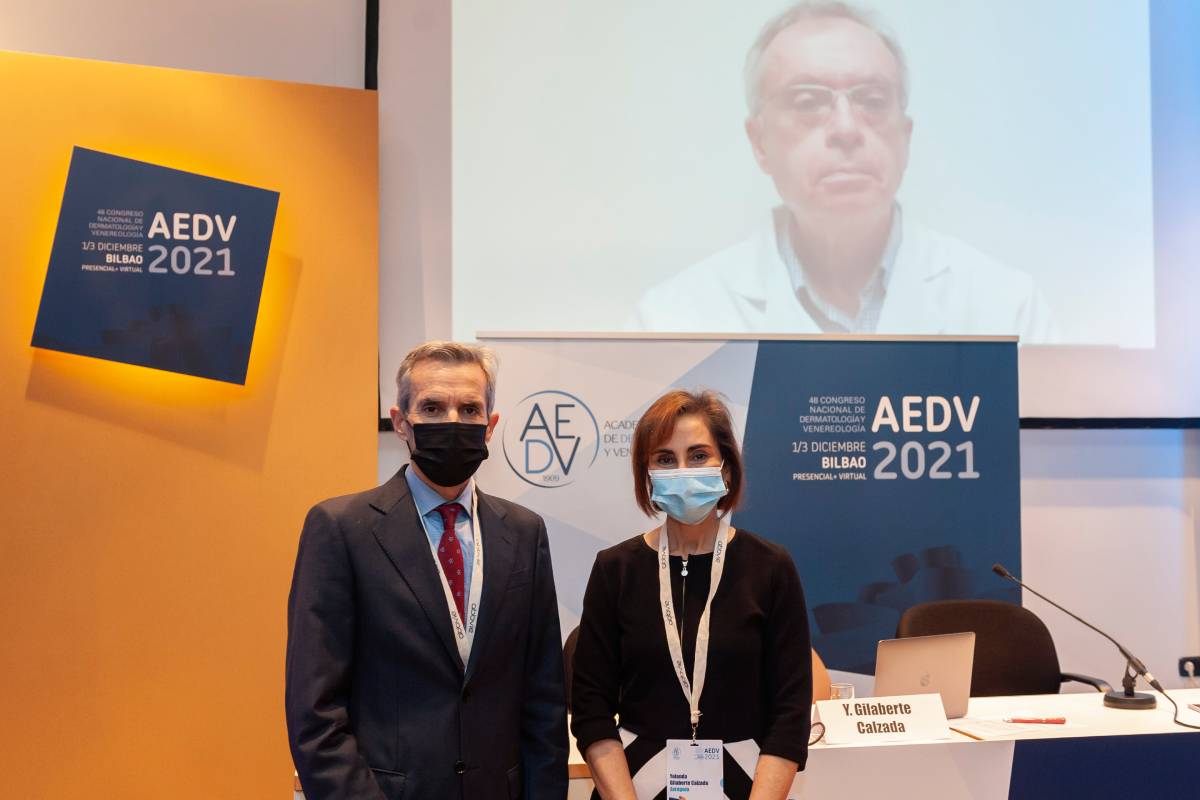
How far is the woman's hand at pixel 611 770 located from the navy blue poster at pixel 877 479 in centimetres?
206

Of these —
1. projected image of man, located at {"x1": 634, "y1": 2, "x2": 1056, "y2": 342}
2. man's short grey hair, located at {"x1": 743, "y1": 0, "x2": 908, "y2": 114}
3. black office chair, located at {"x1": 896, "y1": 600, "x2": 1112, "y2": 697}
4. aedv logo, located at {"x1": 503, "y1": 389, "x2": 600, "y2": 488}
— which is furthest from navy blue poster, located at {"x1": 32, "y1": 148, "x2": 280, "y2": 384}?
black office chair, located at {"x1": 896, "y1": 600, "x2": 1112, "y2": 697}

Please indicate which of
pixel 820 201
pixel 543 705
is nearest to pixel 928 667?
pixel 543 705

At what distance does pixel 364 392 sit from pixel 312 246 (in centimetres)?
58

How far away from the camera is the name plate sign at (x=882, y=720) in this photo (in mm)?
2543

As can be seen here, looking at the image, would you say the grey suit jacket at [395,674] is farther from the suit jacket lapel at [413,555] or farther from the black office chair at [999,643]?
the black office chair at [999,643]

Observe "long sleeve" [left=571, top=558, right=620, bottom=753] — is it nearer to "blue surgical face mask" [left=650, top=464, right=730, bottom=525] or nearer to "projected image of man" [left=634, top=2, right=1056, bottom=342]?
"blue surgical face mask" [left=650, top=464, right=730, bottom=525]

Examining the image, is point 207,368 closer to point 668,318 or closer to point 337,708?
point 668,318

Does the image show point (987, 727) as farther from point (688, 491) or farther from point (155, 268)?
point (155, 268)

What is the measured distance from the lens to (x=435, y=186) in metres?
4.42

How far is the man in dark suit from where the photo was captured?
5.93 feet

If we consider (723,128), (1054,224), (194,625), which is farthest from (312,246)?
(1054,224)

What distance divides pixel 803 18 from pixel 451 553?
136 inches

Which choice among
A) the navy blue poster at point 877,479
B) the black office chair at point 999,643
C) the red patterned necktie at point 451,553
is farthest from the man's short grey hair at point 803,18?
the red patterned necktie at point 451,553

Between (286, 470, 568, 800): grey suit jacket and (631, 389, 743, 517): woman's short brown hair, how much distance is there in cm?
35
